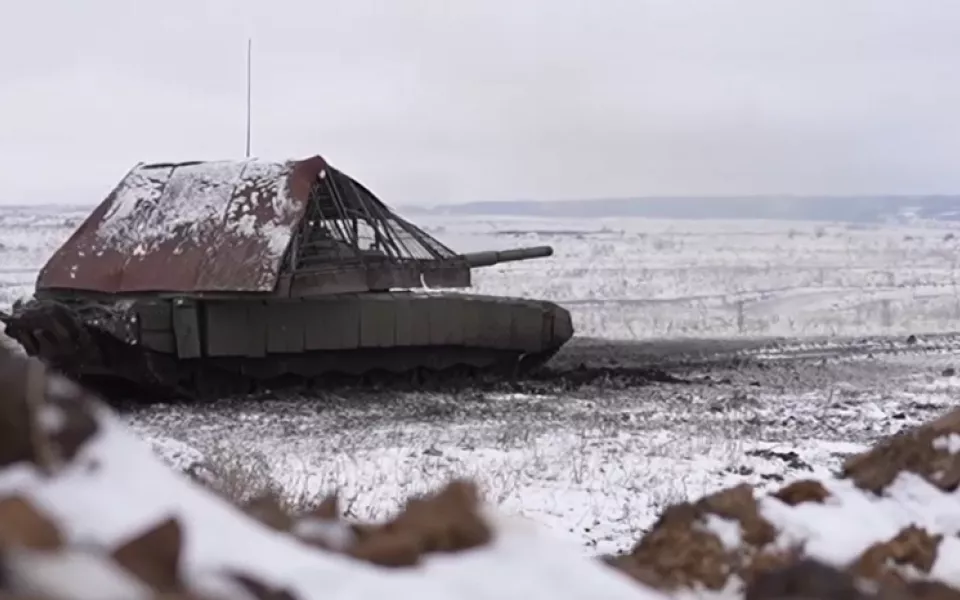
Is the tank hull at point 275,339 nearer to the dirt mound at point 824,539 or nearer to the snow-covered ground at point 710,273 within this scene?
the snow-covered ground at point 710,273

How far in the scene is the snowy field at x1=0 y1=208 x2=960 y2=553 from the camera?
6879mm

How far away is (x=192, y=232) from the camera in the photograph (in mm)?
11859

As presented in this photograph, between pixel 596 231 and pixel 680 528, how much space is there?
40589 millimetres

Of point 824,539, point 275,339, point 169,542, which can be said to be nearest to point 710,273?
point 275,339

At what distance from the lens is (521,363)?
46.0ft

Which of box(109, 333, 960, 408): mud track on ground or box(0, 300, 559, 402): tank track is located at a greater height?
box(0, 300, 559, 402): tank track

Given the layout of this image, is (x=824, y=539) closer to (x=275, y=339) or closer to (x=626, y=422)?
(x=626, y=422)

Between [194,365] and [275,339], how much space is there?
2.61 feet

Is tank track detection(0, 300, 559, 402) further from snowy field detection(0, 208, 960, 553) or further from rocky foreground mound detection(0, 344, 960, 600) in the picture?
rocky foreground mound detection(0, 344, 960, 600)

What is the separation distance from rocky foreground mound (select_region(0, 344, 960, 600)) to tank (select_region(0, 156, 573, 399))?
906 centimetres

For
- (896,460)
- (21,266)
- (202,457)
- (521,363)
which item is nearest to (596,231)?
(21,266)

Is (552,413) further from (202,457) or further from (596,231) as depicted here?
(596,231)

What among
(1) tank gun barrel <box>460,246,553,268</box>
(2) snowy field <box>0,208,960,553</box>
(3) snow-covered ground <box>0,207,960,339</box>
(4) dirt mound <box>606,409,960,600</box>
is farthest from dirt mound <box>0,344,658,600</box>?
(3) snow-covered ground <box>0,207,960,339</box>

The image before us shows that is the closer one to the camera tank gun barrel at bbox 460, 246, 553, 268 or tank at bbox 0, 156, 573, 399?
tank at bbox 0, 156, 573, 399
